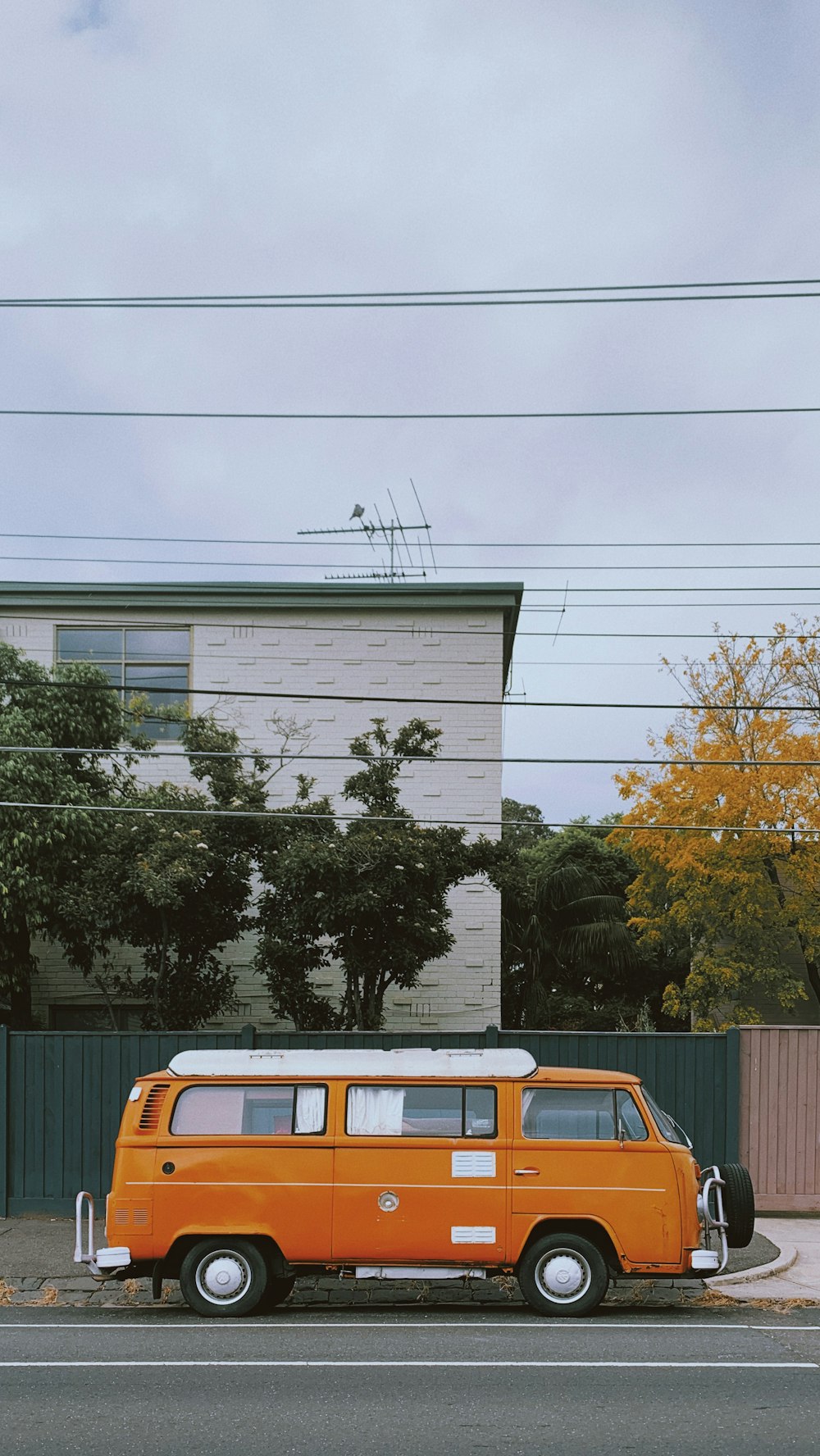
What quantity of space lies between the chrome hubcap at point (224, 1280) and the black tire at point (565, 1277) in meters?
2.31

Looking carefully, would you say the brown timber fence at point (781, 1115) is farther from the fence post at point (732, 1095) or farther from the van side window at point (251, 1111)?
the van side window at point (251, 1111)

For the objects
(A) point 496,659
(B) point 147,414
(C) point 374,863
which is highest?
(B) point 147,414

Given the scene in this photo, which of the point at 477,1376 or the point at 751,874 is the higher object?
the point at 751,874

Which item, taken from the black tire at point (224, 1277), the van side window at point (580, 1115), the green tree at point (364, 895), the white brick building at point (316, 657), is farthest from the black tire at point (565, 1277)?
the white brick building at point (316, 657)

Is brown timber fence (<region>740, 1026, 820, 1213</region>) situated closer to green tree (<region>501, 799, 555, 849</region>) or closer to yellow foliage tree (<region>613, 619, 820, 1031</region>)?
yellow foliage tree (<region>613, 619, 820, 1031</region>)

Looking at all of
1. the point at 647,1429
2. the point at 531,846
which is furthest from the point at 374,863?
the point at 531,846

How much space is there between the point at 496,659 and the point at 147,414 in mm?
Result: 11099

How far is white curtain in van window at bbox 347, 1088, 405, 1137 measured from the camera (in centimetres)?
1062

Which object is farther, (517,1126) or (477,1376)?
(517,1126)

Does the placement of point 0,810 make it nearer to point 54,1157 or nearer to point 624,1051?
point 54,1157

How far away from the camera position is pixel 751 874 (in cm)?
2416

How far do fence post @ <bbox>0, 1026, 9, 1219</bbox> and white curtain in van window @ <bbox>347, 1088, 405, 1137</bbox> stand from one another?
5750 mm

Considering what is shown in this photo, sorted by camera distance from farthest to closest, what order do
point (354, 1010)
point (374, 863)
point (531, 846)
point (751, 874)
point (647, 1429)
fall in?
1. point (531, 846)
2. point (751, 874)
3. point (354, 1010)
4. point (374, 863)
5. point (647, 1429)

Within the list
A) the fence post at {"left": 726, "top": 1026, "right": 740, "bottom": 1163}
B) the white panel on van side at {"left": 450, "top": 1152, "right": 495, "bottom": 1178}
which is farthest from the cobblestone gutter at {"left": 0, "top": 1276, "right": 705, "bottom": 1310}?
the fence post at {"left": 726, "top": 1026, "right": 740, "bottom": 1163}
